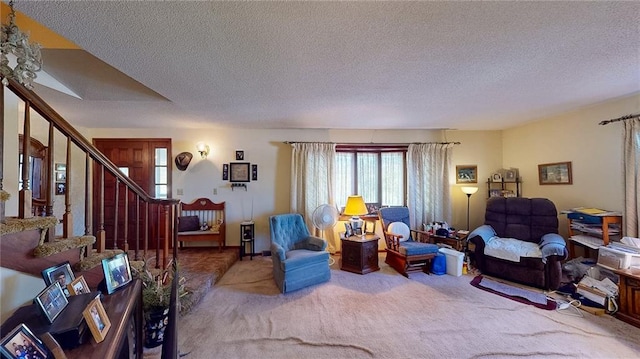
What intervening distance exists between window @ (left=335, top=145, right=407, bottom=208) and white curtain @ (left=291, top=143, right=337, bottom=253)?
0.26m

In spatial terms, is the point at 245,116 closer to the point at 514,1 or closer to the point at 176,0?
the point at 176,0

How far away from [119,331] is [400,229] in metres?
3.67

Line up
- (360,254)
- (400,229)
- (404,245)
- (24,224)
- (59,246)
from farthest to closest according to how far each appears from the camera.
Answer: (400,229)
(404,245)
(360,254)
(59,246)
(24,224)

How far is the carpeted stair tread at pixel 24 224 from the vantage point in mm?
1070

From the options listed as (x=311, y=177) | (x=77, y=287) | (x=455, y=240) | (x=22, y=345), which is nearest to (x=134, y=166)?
(x=311, y=177)

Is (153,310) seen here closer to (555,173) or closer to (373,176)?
(373,176)

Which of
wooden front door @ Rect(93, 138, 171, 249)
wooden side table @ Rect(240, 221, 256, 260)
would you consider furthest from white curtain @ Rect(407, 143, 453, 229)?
wooden front door @ Rect(93, 138, 171, 249)

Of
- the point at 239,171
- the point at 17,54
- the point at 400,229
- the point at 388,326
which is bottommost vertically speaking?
the point at 388,326

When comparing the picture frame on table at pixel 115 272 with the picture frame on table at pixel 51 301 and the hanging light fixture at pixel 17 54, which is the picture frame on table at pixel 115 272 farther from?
the hanging light fixture at pixel 17 54

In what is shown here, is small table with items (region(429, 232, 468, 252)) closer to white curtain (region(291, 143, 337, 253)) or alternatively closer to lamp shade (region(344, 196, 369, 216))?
lamp shade (region(344, 196, 369, 216))

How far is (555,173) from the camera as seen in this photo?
12.6 ft

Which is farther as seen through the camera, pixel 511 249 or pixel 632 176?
pixel 511 249

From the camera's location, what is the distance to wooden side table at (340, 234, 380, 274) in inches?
142

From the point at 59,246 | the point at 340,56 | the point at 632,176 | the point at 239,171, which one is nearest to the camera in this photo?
the point at 59,246
